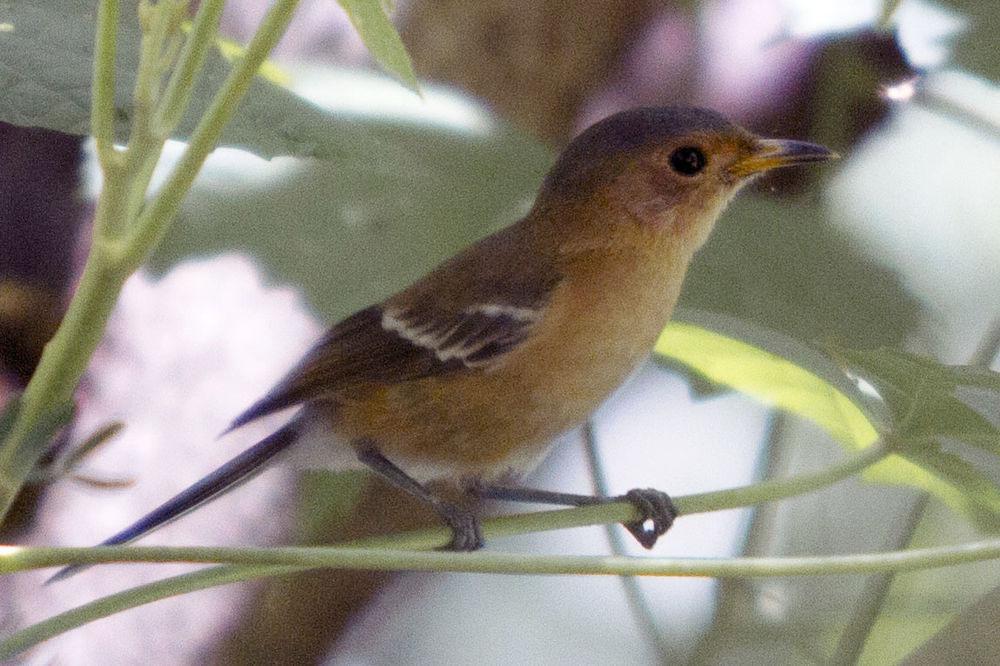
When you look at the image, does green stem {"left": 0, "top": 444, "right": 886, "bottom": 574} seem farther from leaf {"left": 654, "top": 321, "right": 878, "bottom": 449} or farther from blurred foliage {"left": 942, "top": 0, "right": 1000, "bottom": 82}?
blurred foliage {"left": 942, "top": 0, "right": 1000, "bottom": 82}

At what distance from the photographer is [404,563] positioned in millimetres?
767

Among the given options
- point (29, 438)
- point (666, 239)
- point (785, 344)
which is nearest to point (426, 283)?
point (666, 239)

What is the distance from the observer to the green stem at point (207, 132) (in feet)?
2.10

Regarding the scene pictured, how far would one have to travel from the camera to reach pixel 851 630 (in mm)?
1423

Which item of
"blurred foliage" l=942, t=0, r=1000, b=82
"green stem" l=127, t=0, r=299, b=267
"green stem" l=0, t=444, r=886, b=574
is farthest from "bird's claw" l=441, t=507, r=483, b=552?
"blurred foliage" l=942, t=0, r=1000, b=82

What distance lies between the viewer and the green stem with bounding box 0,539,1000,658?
74 cm

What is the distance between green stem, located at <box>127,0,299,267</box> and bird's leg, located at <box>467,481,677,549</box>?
0.55 metres

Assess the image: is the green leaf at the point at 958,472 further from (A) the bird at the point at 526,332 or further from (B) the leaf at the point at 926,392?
(A) the bird at the point at 526,332

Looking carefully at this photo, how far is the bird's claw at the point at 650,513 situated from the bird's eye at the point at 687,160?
432 millimetres

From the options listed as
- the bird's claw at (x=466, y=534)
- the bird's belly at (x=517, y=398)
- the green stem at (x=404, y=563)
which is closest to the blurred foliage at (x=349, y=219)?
the bird's belly at (x=517, y=398)

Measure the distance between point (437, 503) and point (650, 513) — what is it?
0.24 metres

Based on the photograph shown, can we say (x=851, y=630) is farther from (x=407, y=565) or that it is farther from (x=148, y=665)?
(x=148, y=665)

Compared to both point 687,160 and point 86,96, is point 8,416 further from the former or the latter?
point 687,160

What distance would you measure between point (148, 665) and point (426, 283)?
0.69 metres
